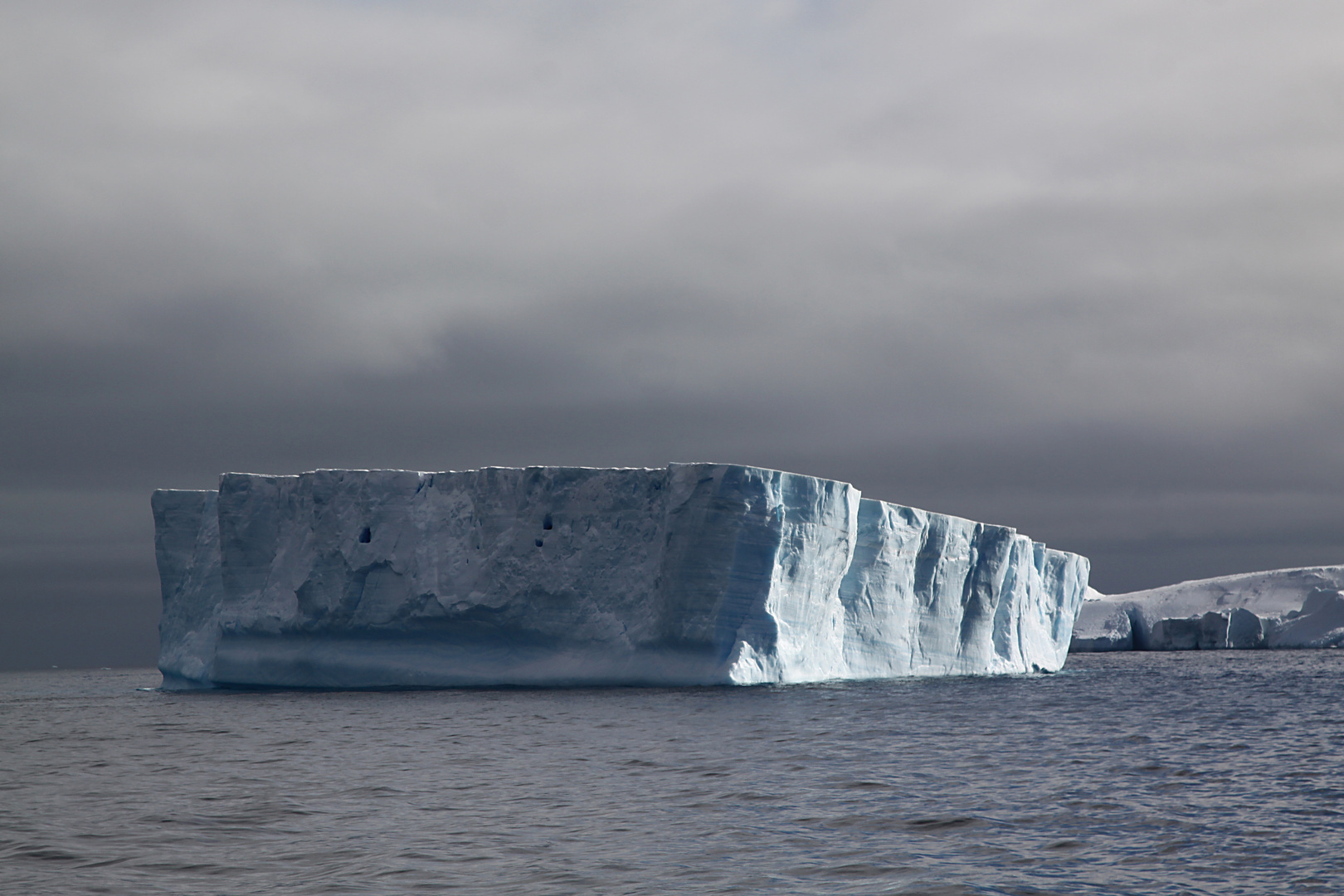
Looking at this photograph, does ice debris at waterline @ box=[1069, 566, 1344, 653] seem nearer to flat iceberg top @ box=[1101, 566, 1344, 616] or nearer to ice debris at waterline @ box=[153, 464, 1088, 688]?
flat iceberg top @ box=[1101, 566, 1344, 616]

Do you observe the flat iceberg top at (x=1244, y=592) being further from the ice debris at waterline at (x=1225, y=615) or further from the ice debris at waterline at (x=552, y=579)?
the ice debris at waterline at (x=552, y=579)

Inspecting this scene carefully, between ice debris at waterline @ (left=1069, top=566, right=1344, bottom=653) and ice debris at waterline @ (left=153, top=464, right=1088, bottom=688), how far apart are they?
3071 cm

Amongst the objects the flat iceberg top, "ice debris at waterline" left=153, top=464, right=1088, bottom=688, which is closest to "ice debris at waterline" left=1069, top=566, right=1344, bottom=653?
the flat iceberg top

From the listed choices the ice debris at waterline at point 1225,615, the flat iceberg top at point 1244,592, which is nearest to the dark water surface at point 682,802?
the ice debris at waterline at point 1225,615

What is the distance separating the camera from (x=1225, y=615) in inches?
1913

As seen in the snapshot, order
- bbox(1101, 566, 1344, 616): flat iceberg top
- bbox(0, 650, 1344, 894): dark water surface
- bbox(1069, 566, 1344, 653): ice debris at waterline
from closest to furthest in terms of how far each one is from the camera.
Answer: bbox(0, 650, 1344, 894): dark water surface → bbox(1069, 566, 1344, 653): ice debris at waterline → bbox(1101, 566, 1344, 616): flat iceberg top

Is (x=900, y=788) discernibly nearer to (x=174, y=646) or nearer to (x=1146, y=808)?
(x=1146, y=808)

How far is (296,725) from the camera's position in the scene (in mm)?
14383

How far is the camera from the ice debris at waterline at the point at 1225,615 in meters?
48.8

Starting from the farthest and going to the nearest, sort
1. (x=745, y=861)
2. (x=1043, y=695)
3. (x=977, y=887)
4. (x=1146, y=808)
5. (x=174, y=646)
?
1. (x=174, y=646)
2. (x=1043, y=695)
3. (x=1146, y=808)
4. (x=745, y=861)
5. (x=977, y=887)

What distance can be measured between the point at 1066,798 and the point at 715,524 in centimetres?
1102

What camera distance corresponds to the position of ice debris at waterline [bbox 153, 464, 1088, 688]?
63.4 ft

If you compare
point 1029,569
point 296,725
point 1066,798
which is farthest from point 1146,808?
point 1029,569

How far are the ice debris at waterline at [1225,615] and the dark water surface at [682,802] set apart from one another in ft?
122
